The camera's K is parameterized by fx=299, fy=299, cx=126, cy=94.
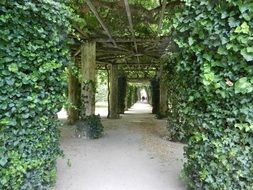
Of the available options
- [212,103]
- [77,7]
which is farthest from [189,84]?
[77,7]

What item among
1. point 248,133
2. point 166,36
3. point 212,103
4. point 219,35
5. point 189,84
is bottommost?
point 248,133

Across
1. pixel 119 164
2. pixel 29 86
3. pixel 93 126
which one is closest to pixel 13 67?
pixel 29 86

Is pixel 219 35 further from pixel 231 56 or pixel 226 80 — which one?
pixel 226 80

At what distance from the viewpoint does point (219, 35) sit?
323cm

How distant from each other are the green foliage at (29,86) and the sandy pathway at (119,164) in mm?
956

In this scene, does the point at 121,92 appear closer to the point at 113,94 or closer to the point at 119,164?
the point at 113,94

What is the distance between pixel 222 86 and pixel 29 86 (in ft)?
7.07

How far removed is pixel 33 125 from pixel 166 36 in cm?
588

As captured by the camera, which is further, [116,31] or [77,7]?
[116,31]

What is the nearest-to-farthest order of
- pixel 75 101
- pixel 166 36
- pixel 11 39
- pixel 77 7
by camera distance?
pixel 11 39, pixel 77 7, pixel 166 36, pixel 75 101

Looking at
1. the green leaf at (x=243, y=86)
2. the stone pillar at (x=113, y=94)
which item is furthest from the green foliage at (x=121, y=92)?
the green leaf at (x=243, y=86)

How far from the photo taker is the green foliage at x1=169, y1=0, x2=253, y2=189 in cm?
315

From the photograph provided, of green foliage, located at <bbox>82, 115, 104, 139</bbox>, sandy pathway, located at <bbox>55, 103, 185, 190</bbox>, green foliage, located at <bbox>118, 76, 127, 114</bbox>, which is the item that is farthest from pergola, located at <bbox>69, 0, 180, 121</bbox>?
green foliage, located at <bbox>118, 76, 127, 114</bbox>

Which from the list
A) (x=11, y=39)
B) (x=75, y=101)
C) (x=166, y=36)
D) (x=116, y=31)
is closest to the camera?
(x=11, y=39)
